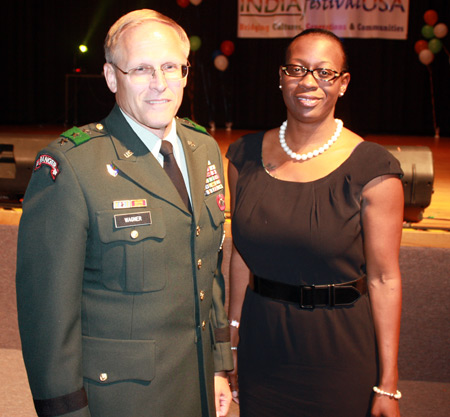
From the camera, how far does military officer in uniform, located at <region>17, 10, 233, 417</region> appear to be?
1151 millimetres

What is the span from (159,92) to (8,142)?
2006mm

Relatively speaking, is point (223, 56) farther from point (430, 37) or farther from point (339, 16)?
point (430, 37)

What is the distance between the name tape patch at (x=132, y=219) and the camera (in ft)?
3.93

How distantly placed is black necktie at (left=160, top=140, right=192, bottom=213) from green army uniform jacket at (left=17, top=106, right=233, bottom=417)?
0.9 inches

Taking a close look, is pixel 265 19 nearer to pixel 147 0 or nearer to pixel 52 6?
pixel 147 0

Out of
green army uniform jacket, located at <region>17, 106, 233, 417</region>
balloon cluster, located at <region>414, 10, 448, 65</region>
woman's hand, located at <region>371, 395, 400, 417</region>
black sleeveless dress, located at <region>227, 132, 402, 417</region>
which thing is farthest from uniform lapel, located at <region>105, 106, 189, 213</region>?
balloon cluster, located at <region>414, 10, 448, 65</region>

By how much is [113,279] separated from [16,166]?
1965 millimetres

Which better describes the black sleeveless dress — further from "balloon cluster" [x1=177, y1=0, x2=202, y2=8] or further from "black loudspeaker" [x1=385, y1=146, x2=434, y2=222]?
"balloon cluster" [x1=177, y1=0, x2=202, y2=8]

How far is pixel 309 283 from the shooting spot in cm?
155

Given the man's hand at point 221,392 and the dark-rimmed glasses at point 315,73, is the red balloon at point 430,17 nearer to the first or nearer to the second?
the dark-rimmed glasses at point 315,73

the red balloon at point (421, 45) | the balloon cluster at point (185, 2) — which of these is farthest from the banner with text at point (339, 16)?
the balloon cluster at point (185, 2)

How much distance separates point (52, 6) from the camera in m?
8.69

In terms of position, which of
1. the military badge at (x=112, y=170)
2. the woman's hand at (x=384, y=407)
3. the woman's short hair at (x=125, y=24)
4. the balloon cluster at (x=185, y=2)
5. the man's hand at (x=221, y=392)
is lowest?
the woman's hand at (x=384, y=407)

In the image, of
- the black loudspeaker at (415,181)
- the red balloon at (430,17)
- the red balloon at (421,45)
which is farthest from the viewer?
the red balloon at (421,45)
